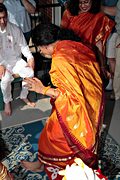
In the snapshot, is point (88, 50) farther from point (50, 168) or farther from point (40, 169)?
point (40, 169)

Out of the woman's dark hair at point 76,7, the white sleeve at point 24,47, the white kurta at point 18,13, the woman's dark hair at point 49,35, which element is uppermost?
the woman's dark hair at point 49,35

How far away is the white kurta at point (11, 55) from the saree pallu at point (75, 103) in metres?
1.25

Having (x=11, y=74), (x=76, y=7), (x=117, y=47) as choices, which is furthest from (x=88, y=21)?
(x=11, y=74)

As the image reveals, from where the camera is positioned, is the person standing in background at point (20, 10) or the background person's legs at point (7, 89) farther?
the person standing in background at point (20, 10)

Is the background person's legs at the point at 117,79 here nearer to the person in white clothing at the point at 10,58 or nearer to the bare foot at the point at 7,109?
the person in white clothing at the point at 10,58

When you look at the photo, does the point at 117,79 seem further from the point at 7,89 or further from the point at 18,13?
the point at 18,13

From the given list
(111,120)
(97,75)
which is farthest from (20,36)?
(97,75)

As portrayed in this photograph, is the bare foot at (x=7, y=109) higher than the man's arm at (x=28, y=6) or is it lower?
lower

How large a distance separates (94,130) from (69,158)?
313 mm

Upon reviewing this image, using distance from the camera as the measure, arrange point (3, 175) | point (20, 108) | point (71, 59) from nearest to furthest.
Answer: point (3, 175) → point (71, 59) → point (20, 108)

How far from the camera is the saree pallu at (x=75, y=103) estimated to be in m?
2.06

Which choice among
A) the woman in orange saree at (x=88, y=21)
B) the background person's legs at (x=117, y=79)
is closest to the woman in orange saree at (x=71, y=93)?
the woman in orange saree at (x=88, y=21)

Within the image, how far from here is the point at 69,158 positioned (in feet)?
7.74

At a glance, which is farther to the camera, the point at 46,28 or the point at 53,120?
the point at 53,120
